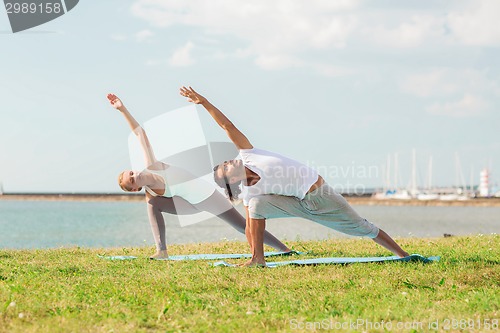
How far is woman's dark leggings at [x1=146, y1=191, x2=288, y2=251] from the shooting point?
9.80 m

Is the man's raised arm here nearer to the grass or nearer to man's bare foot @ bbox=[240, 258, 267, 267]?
man's bare foot @ bbox=[240, 258, 267, 267]

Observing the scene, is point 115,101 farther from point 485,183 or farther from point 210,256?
point 485,183

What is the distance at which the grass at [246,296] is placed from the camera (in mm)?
5473

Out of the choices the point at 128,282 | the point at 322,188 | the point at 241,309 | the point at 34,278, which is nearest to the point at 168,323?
the point at 241,309

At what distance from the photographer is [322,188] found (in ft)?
27.7

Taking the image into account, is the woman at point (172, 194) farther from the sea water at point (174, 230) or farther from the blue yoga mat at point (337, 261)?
the sea water at point (174, 230)

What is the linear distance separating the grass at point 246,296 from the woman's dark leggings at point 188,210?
68 cm

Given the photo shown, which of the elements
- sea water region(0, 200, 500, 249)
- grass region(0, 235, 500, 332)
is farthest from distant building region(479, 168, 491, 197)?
grass region(0, 235, 500, 332)

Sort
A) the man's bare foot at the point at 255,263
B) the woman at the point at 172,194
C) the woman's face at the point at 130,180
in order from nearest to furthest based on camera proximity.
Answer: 1. the man's bare foot at the point at 255,263
2. the woman's face at the point at 130,180
3. the woman at the point at 172,194

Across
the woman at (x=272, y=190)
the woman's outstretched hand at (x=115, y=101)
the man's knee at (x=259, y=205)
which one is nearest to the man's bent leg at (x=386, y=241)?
the woman at (x=272, y=190)

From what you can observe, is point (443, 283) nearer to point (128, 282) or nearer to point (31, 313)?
point (128, 282)

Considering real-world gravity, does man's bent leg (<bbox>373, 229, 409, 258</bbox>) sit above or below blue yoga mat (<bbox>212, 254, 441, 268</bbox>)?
above

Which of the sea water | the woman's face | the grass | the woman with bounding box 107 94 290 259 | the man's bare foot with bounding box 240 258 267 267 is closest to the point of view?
the grass

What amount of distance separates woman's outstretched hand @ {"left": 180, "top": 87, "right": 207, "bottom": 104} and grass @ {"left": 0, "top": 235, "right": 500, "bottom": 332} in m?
2.03
